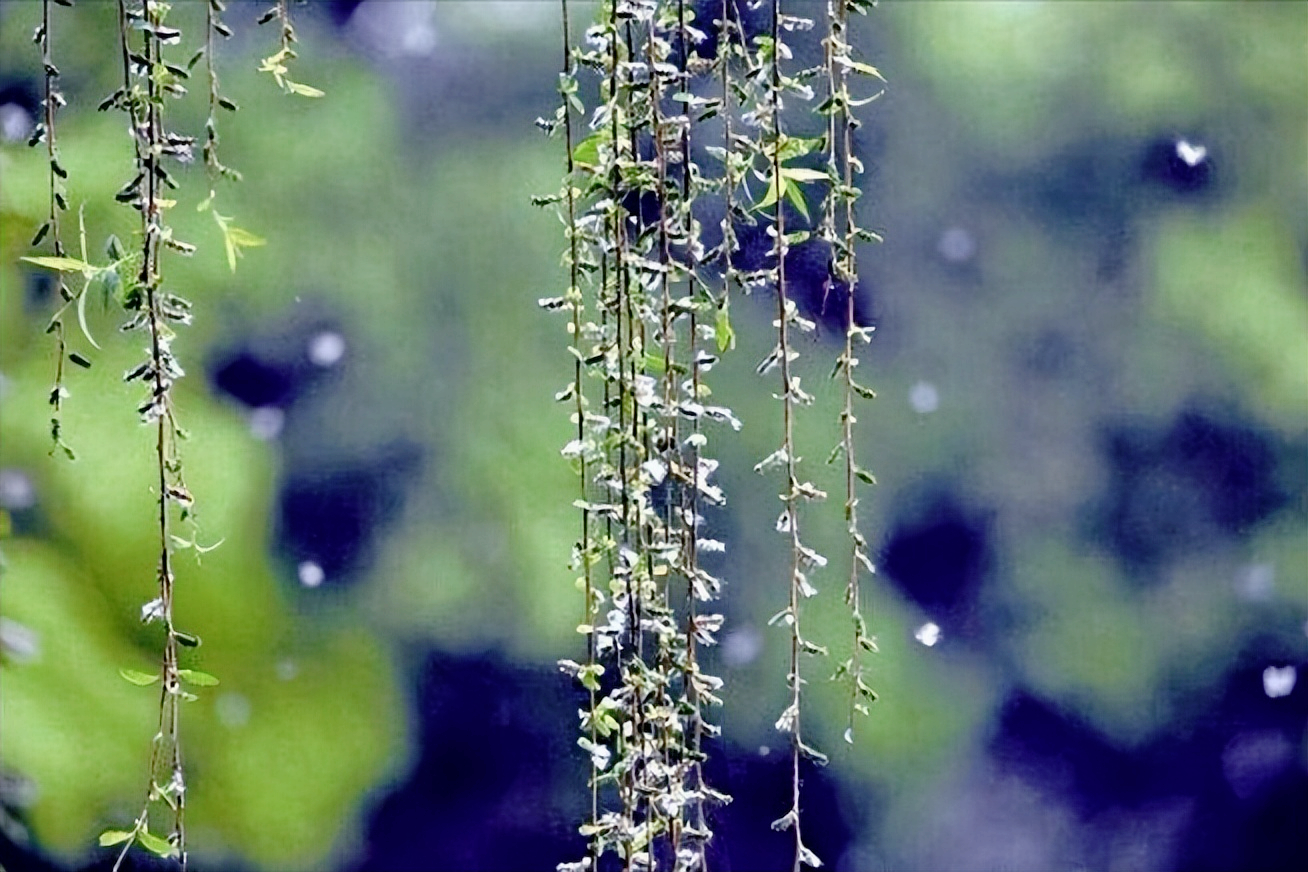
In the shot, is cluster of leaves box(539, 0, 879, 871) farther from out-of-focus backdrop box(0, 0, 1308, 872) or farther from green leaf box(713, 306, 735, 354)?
out-of-focus backdrop box(0, 0, 1308, 872)

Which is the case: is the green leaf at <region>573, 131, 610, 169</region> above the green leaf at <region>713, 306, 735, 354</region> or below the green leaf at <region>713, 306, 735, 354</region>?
above

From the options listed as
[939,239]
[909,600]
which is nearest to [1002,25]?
[939,239]

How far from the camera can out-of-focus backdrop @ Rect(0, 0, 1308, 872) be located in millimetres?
→ 1560

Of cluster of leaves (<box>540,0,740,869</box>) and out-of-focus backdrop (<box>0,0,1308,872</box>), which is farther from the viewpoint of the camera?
out-of-focus backdrop (<box>0,0,1308,872</box>)

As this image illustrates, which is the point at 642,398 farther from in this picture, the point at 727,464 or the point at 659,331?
the point at 727,464

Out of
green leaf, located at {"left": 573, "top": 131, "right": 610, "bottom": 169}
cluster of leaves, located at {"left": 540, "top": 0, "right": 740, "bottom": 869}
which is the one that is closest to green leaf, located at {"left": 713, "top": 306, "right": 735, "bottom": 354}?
cluster of leaves, located at {"left": 540, "top": 0, "right": 740, "bottom": 869}

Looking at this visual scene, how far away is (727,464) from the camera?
1.60 meters

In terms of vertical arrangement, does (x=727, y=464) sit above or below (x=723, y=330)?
below

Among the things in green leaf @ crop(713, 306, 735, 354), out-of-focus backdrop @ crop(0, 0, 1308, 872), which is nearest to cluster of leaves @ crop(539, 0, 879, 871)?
green leaf @ crop(713, 306, 735, 354)

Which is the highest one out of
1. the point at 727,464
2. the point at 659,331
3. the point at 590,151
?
the point at 590,151

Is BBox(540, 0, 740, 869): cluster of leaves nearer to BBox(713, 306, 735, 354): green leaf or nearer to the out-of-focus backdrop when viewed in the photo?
BBox(713, 306, 735, 354): green leaf

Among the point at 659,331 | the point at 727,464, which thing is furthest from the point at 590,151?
the point at 727,464

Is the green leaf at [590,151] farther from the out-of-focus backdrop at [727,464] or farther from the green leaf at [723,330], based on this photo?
the out-of-focus backdrop at [727,464]

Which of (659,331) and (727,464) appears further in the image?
(727,464)
